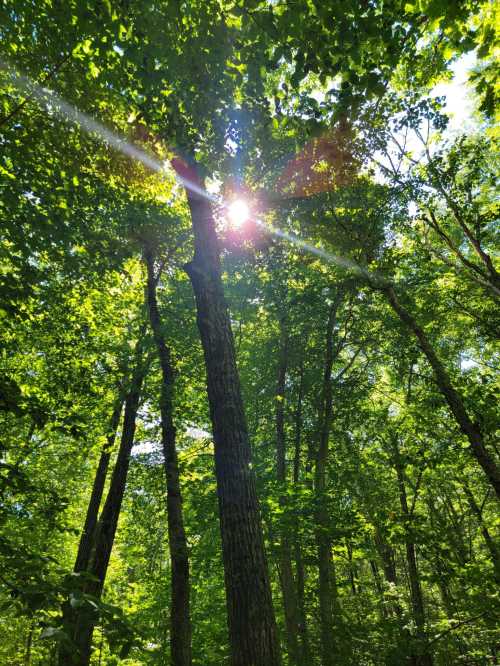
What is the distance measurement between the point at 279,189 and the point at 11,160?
6.73 meters

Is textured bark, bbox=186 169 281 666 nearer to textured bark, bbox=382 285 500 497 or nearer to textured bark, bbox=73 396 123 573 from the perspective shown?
textured bark, bbox=382 285 500 497

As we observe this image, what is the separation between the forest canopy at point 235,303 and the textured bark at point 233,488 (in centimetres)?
3

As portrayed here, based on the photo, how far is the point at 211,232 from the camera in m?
5.81

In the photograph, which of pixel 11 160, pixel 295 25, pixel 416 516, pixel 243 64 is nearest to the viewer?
pixel 295 25

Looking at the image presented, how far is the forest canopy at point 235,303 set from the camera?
13.4ft

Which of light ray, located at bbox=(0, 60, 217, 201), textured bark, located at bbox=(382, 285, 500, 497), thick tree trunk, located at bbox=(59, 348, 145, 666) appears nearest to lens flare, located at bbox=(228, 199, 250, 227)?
light ray, located at bbox=(0, 60, 217, 201)

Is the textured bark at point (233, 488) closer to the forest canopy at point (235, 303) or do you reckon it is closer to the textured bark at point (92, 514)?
the forest canopy at point (235, 303)

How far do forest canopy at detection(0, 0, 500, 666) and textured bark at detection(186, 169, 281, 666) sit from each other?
0.03 meters

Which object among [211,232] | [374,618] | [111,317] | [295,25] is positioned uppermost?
[111,317]

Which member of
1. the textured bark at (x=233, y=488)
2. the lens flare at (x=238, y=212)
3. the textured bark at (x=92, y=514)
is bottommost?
the textured bark at (x=233, y=488)

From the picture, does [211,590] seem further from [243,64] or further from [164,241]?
[243,64]

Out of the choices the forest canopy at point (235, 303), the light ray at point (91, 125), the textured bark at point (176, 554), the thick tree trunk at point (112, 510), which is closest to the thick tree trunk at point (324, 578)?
the forest canopy at point (235, 303)

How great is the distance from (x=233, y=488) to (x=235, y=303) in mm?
10433

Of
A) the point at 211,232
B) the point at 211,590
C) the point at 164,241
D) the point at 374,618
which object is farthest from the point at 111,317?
the point at 374,618
